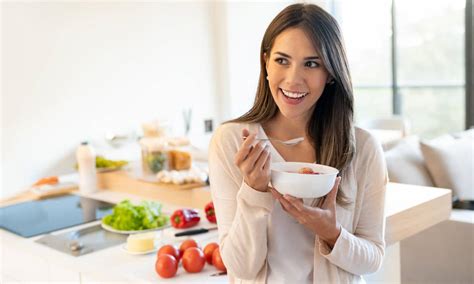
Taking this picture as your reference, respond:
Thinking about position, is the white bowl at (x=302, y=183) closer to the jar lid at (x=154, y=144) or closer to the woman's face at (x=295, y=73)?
the woman's face at (x=295, y=73)

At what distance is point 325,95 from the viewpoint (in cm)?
141

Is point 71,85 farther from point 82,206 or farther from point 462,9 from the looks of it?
point 462,9

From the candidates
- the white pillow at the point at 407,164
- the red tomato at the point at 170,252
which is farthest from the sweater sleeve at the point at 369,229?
the white pillow at the point at 407,164

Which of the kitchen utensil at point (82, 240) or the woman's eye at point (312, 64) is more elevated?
the woman's eye at point (312, 64)

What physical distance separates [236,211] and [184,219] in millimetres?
820

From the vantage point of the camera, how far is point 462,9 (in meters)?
5.12

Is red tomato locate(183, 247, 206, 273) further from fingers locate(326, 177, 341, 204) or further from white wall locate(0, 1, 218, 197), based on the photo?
white wall locate(0, 1, 218, 197)

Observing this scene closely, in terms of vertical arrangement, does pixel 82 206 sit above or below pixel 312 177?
below

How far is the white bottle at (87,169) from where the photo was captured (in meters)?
2.67

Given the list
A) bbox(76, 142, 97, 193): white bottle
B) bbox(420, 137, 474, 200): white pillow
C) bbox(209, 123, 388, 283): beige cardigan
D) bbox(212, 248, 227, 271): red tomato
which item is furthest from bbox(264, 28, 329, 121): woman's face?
bbox(420, 137, 474, 200): white pillow

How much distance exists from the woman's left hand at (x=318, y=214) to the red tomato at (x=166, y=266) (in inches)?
19.7

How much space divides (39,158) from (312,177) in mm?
3392

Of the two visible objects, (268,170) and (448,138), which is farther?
(448,138)

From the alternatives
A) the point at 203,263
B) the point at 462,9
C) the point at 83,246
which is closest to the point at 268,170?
the point at 203,263
